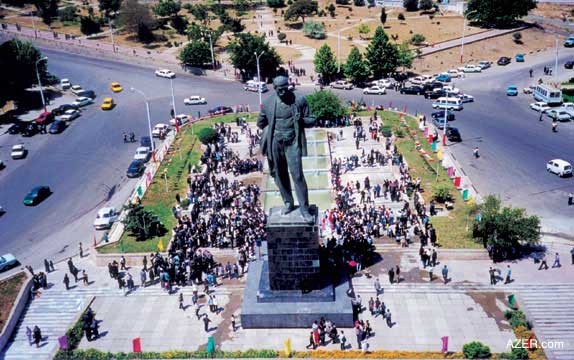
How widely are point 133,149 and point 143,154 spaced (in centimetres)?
433

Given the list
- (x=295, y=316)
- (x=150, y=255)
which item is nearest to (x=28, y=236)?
(x=150, y=255)

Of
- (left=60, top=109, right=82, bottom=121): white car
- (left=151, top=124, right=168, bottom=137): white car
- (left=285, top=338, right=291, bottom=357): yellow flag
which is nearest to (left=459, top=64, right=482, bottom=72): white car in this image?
(left=151, top=124, right=168, bottom=137): white car

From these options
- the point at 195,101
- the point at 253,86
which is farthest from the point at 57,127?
the point at 253,86

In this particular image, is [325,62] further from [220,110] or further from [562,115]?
[562,115]

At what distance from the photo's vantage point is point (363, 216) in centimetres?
4694

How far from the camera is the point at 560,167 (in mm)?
53125

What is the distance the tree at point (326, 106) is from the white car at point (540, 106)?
22.9 m

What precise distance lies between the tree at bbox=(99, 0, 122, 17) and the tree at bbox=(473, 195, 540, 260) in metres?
90.3

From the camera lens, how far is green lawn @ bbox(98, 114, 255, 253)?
4438cm

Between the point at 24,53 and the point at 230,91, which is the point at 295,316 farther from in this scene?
the point at 24,53

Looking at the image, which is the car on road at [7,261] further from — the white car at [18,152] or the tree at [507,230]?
the tree at [507,230]

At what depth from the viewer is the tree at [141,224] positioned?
45.1 m

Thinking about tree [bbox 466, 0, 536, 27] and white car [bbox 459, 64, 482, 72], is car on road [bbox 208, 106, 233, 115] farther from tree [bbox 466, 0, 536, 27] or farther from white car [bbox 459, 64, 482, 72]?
tree [bbox 466, 0, 536, 27]

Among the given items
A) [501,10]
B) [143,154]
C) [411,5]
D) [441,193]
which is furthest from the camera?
[411,5]
